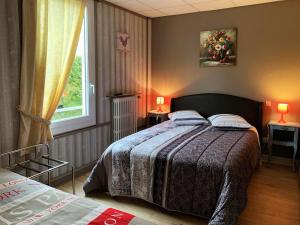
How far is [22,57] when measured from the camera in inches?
99.7

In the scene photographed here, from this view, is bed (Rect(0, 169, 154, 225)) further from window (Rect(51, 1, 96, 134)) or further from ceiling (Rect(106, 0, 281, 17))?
ceiling (Rect(106, 0, 281, 17))

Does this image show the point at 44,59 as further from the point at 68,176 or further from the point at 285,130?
the point at 285,130

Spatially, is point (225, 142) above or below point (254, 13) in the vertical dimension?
below

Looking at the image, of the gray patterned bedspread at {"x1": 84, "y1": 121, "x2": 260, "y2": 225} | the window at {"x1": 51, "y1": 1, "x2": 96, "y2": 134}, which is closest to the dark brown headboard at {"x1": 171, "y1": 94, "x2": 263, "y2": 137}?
the gray patterned bedspread at {"x1": 84, "y1": 121, "x2": 260, "y2": 225}

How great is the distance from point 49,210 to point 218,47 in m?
3.58

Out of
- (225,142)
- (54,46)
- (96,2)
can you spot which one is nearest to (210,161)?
(225,142)

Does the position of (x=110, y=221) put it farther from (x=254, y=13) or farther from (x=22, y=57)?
(x=254, y=13)

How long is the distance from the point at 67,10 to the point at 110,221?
248 centimetres

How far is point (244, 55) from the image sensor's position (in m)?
4.04

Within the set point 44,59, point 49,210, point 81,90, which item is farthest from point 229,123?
point 49,210

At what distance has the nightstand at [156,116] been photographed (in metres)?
4.59

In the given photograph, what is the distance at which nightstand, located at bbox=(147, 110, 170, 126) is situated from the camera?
15.1 feet

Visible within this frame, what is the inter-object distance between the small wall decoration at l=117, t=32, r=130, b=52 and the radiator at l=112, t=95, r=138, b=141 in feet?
2.54

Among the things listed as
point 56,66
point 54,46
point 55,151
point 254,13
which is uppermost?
point 254,13
